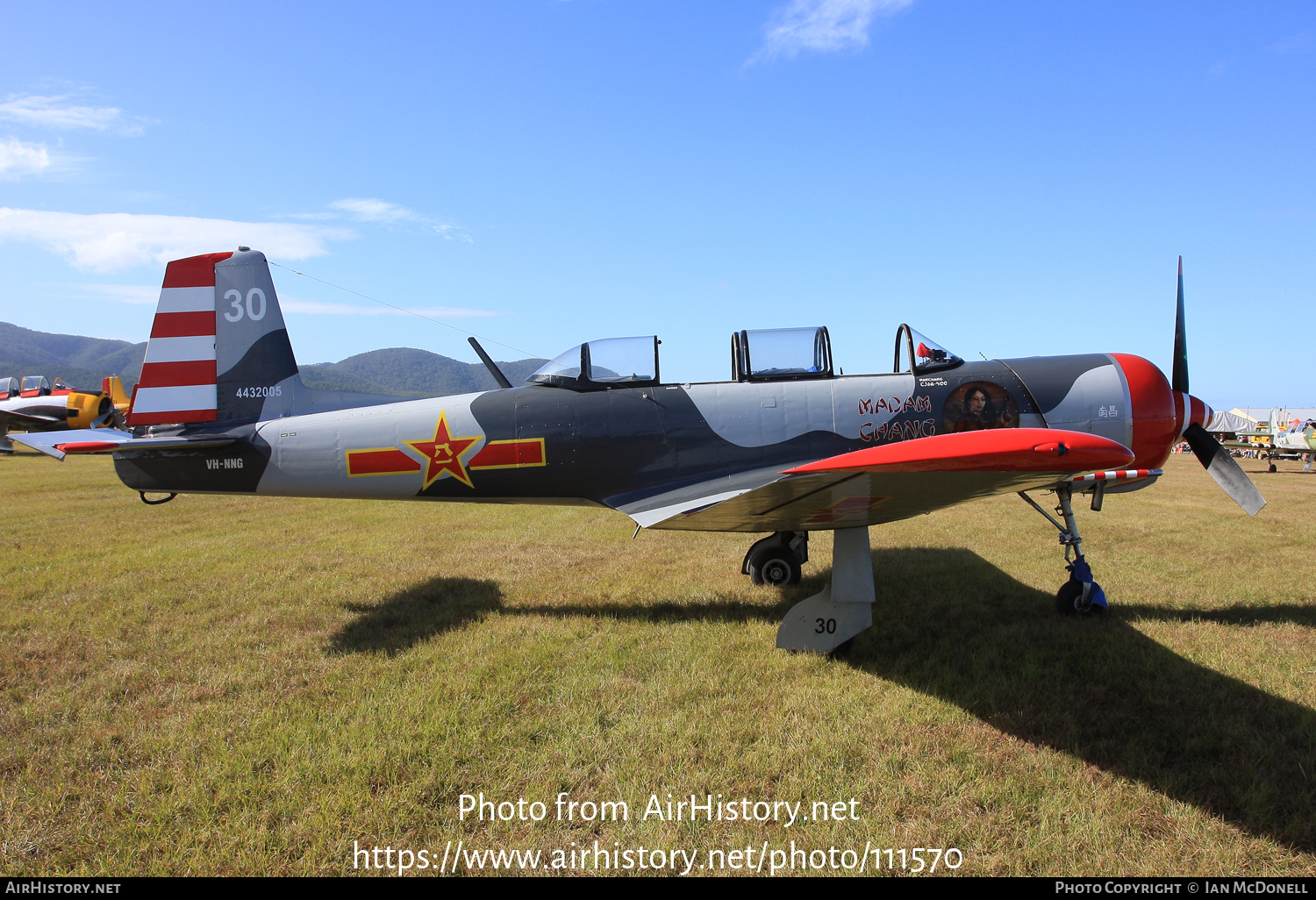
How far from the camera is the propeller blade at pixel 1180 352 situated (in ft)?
20.2

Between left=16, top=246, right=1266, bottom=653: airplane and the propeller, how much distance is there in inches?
1.4

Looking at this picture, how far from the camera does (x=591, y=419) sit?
5621 millimetres

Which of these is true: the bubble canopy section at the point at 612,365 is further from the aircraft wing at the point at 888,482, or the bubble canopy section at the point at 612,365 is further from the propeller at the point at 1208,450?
the propeller at the point at 1208,450

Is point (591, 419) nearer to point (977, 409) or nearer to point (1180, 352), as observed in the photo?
point (977, 409)

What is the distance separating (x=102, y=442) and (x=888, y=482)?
255 inches

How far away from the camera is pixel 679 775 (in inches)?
125

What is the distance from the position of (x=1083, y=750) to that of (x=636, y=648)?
2.86 meters

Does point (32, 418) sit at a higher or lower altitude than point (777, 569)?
higher

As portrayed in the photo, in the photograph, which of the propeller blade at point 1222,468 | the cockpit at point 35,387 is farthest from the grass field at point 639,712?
the cockpit at point 35,387

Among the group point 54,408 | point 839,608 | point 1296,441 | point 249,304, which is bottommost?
point 1296,441

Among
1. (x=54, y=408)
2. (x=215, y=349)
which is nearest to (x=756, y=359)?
(x=215, y=349)

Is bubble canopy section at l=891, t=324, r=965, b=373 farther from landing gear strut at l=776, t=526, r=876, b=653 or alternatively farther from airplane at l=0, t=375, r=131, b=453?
airplane at l=0, t=375, r=131, b=453
